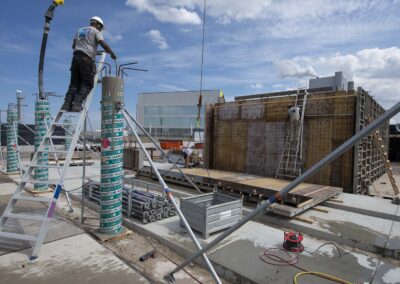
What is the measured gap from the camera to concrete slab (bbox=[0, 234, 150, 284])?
11.8 feet

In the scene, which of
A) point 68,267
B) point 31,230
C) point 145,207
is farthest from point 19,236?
point 145,207

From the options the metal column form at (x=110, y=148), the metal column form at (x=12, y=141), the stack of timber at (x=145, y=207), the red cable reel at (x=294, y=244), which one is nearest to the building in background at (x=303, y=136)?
the red cable reel at (x=294, y=244)

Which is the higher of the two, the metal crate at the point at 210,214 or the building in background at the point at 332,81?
the building in background at the point at 332,81

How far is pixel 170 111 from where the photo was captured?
1966 inches

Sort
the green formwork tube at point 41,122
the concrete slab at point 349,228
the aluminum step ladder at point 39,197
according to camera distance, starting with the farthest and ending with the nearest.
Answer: the green formwork tube at point 41,122, the concrete slab at point 349,228, the aluminum step ladder at point 39,197

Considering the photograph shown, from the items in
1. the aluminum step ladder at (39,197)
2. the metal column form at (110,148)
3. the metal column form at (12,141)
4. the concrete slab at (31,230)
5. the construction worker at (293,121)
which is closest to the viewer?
the aluminum step ladder at (39,197)

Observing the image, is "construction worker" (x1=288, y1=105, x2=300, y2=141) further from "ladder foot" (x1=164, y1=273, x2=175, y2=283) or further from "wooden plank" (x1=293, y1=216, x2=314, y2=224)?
"ladder foot" (x1=164, y1=273, x2=175, y2=283)

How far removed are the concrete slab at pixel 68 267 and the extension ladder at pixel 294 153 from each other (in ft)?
21.9

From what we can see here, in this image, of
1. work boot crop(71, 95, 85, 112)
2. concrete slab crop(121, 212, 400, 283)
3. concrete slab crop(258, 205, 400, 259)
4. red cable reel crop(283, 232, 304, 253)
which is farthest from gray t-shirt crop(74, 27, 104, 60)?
concrete slab crop(258, 205, 400, 259)

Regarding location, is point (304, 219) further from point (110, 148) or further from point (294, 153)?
point (110, 148)

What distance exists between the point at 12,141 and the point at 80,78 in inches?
355

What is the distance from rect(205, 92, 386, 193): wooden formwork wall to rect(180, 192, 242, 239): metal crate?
14.9 feet

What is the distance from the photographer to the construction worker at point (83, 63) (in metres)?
4.89

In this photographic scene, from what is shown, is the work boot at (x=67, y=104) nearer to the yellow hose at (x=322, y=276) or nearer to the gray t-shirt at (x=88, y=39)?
the gray t-shirt at (x=88, y=39)
